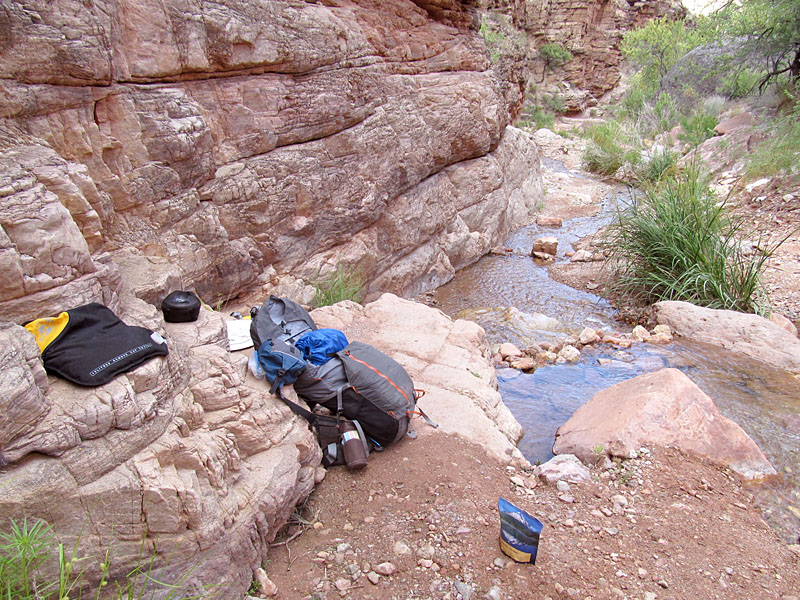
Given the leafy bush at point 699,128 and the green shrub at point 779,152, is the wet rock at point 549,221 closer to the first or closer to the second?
the green shrub at point 779,152

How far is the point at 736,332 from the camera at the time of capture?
551cm

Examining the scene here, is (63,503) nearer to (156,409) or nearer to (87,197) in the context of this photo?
(156,409)

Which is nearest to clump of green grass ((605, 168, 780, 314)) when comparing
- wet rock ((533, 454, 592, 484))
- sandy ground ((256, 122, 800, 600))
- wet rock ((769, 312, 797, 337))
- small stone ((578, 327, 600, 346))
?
wet rock ((769, 312, 797, 337))

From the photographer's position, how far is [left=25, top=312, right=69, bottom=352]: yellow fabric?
2.45m

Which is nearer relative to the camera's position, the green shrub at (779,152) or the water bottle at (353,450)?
the water bottle at (353,450)

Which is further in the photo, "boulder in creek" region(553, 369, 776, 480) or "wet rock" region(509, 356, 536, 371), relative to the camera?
"wet rock" region(509, 356, 536, 371)

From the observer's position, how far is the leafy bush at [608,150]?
13.0 m

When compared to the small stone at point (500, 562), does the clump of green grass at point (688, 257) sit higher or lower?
higher

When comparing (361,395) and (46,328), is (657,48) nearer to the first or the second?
(361,395)

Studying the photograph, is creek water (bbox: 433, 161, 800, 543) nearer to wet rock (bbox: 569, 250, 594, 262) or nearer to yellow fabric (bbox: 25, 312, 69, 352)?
wet rock (bbox: 569, 250, 594, 262)

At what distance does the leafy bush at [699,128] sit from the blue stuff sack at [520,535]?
11.6 m

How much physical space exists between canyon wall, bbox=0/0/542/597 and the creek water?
604 mm

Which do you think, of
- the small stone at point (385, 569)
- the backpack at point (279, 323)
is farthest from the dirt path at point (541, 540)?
the backpack at point (279, 323)

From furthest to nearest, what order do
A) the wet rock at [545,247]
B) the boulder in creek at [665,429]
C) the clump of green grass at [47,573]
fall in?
the wet rock at [545,247] → the boulder in creek at [665,429] → the clump of green grass at [47,573]
